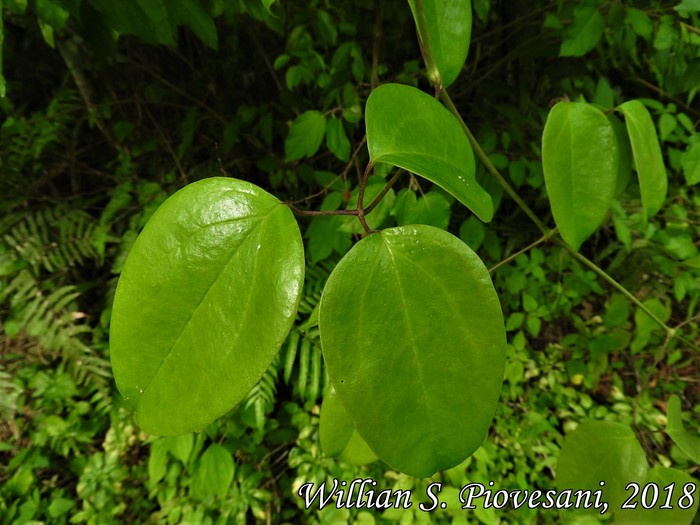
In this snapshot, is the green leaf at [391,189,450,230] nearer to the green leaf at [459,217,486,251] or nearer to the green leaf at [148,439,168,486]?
the green leaf at [459,217,486,251]

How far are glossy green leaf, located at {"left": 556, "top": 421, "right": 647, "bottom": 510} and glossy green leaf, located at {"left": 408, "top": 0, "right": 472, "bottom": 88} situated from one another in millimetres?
397

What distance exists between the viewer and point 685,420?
104 cm

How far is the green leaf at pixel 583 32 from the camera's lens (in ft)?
2.57

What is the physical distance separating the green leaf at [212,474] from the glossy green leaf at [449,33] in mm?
952

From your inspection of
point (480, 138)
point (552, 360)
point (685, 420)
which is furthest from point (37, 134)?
point (685, 420)

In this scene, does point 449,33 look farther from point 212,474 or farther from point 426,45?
point 212,474

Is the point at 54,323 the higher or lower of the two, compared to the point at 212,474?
higher

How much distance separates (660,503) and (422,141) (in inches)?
19.0

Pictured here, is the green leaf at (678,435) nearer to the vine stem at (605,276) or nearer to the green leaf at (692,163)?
the vine stem at (605,276)

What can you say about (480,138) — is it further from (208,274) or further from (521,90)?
(208,274)

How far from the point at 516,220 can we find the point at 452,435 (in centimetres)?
126

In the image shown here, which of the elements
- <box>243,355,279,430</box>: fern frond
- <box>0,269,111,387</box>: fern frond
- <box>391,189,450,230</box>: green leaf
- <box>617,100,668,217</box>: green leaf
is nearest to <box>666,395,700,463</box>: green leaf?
<box>617,100,668,217</box>: green leaf

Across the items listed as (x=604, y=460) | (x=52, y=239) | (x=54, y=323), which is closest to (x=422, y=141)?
(x=604, y=460)

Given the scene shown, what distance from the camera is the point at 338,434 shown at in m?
0.37
